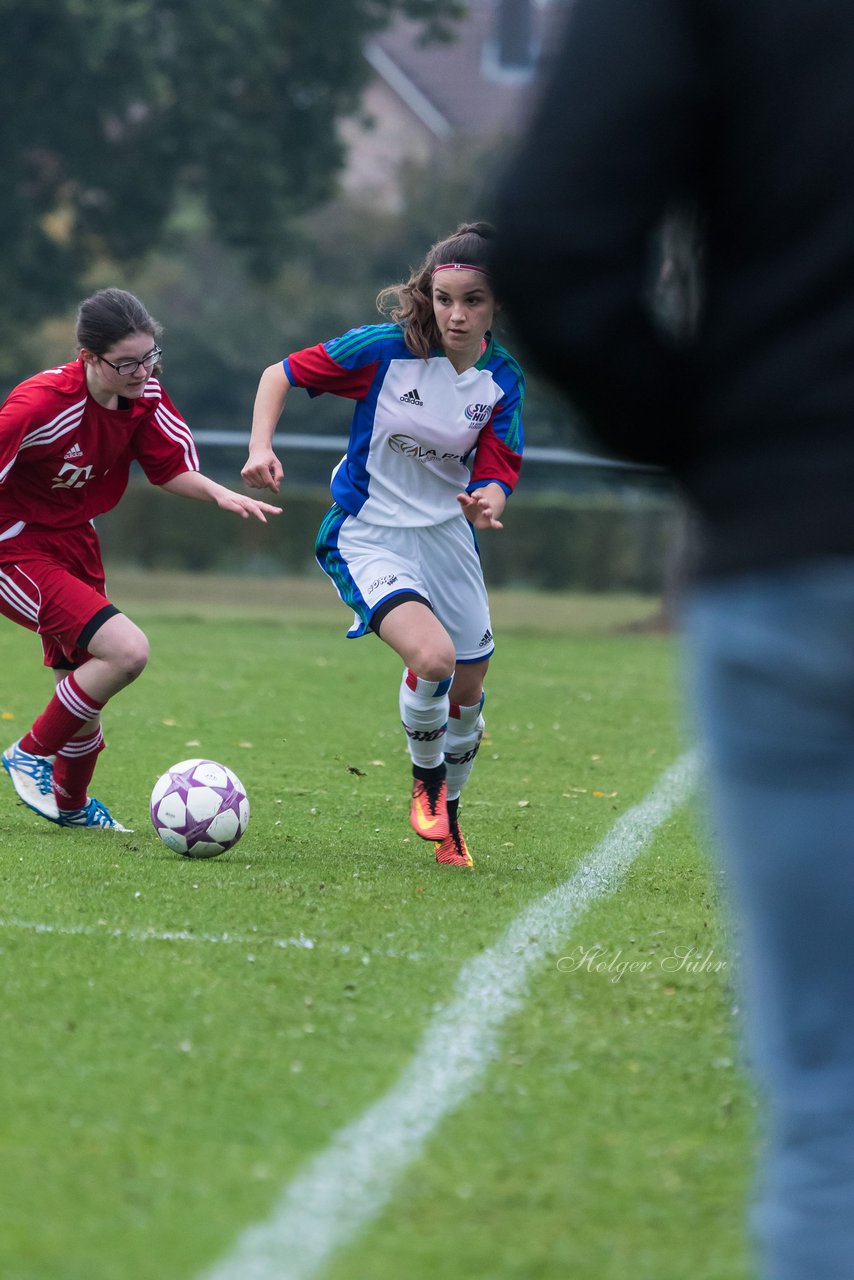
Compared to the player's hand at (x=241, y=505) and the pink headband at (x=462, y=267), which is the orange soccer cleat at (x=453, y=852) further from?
the pink headband at (x=462, y=267)

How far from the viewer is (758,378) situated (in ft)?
5.50

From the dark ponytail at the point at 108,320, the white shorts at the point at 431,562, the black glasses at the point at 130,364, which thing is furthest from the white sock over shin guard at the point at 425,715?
the dark ponytail at the point at 108,320

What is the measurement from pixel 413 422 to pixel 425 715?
3.37ft

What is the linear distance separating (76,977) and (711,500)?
274 centimetres

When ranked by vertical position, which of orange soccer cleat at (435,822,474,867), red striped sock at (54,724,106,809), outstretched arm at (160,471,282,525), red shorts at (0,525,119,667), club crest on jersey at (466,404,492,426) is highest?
club crest on jersey at (466,404,492,426)

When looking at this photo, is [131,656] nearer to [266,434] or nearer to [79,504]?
[79,504]

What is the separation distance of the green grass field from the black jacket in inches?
53.1

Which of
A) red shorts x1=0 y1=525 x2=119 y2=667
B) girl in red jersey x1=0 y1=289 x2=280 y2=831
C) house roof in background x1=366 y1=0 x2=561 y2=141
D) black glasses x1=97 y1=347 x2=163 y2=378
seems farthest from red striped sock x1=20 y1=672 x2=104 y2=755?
Answer: house roof in background x1=366 y1=0 x2=561 y2=141

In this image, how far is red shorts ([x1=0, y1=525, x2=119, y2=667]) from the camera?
603 cm

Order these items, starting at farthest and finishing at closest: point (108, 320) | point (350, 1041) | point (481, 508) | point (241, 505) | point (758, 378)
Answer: point (241, 505), point (108, 320), point (481, 508), point (350, 1041), point (758, 378)

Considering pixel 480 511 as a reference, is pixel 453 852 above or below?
below

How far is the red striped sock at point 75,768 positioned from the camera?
20.5ft

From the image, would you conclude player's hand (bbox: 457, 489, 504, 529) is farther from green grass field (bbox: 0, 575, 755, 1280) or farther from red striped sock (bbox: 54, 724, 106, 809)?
red striped sock (bbox: 54, 724, 106, 809)

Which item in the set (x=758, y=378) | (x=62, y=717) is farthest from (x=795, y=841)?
(x=62, y=717)
